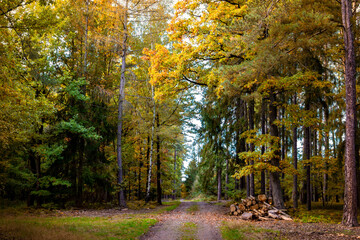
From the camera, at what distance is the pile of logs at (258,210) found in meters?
11.8

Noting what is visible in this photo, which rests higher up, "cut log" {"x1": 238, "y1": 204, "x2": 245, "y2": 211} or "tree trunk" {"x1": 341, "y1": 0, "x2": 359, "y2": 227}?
"tree trunk" {"x1": 341, "y1": 0, "x2": 359, "y2": 227}

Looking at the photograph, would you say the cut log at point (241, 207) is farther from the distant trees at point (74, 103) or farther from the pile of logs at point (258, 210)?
the distant trees at point (74, 103)

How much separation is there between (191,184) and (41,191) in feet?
127

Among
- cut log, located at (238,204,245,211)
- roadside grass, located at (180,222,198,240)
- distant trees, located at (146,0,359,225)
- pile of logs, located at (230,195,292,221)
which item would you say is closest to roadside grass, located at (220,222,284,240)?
roadside grass, located at (180,222,198,240)

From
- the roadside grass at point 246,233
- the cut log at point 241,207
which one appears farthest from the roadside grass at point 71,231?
the cut log at point 241,207

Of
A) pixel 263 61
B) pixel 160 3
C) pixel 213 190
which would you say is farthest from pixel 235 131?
pixel 213 190

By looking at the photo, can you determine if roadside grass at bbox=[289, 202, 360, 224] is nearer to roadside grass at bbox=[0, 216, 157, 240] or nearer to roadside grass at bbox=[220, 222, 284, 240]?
roadside grass at bbox=[220, 222, 284, 240]

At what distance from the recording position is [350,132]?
9.34 meters

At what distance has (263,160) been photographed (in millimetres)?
12211

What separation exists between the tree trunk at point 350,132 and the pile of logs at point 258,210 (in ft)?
9.81

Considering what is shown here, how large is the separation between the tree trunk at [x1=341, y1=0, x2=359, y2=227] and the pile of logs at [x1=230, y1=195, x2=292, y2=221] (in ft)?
9.81

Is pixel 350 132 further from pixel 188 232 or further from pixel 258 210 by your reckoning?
pixel 188 232

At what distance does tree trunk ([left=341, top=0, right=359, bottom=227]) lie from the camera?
29.6 ft

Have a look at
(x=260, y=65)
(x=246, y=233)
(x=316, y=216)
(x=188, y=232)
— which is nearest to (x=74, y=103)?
(x=188, y=232)
